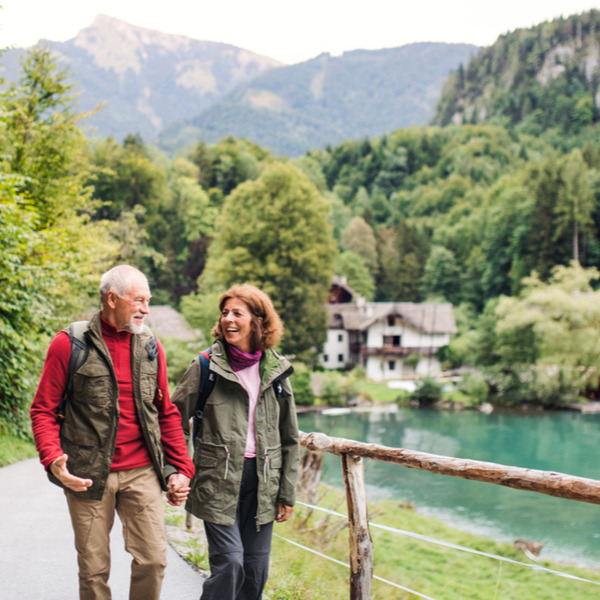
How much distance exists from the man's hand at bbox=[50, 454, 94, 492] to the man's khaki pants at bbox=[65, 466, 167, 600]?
0.15 meters

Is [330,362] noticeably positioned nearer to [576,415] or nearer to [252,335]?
[576,415]

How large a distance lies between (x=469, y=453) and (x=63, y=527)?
21284 millimetres

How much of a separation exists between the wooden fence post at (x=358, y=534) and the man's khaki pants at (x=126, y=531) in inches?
46.5

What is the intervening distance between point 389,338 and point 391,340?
9.3 inches

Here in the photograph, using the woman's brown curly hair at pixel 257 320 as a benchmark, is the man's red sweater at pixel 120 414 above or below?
below

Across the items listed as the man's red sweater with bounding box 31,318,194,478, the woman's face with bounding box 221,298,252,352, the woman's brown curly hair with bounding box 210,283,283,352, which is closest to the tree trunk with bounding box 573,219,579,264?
the woman's brown curly hair with bounding box 210,283,283,352

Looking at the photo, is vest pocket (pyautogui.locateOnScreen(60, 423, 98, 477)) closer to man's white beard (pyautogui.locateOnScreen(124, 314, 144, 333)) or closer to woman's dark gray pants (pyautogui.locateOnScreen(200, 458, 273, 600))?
man's white beard (pyautogui.locateOnScreen(124, 314, 144, 333))

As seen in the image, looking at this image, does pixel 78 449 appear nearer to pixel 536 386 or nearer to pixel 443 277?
pixel 536 386

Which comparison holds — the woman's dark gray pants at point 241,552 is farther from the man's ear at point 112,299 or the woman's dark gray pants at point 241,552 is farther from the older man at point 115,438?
the man's ear at point 112,299

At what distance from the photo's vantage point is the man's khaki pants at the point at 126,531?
106 inches

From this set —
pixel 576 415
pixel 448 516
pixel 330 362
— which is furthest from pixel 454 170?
pixel 448 516

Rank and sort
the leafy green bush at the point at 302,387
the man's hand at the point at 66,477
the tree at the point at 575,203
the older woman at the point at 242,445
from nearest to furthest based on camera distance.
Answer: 1. the man's hand at the point at 66,477
2. the older woman at the point at 242,445
3. the leafy green bush at the point at 302,387
4. the tree at the point at 575,203

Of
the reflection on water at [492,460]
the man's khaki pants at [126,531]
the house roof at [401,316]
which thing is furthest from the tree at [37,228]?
the house roof at [401,316]

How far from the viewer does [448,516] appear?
15.5 metres
